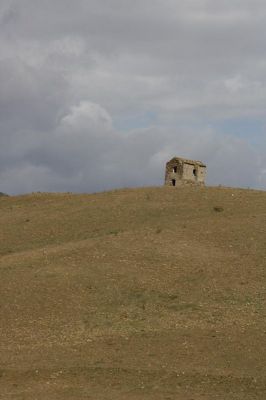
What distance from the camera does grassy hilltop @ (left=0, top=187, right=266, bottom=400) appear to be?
15.7m

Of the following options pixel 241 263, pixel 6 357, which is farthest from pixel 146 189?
pixel 6 357

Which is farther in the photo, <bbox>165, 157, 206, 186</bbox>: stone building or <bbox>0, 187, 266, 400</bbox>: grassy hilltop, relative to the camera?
<bbox>165, 157, 206, 186</bbox>: stone building

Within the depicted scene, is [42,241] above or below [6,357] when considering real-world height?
above

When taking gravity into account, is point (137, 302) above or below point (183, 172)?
→ below

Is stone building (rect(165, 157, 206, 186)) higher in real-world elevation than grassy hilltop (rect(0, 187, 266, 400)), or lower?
higher

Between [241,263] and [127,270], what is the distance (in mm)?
4537

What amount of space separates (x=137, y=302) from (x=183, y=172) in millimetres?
24592

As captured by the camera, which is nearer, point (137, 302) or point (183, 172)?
point (137, 302)

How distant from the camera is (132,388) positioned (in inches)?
594

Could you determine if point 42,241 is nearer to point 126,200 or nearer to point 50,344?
point 126,200

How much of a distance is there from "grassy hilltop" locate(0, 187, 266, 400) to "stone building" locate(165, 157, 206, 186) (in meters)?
9.74

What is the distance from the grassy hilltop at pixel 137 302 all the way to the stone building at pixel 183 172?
9739 millimetres

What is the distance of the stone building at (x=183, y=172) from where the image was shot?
45.5 meters

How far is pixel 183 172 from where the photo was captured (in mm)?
45406
